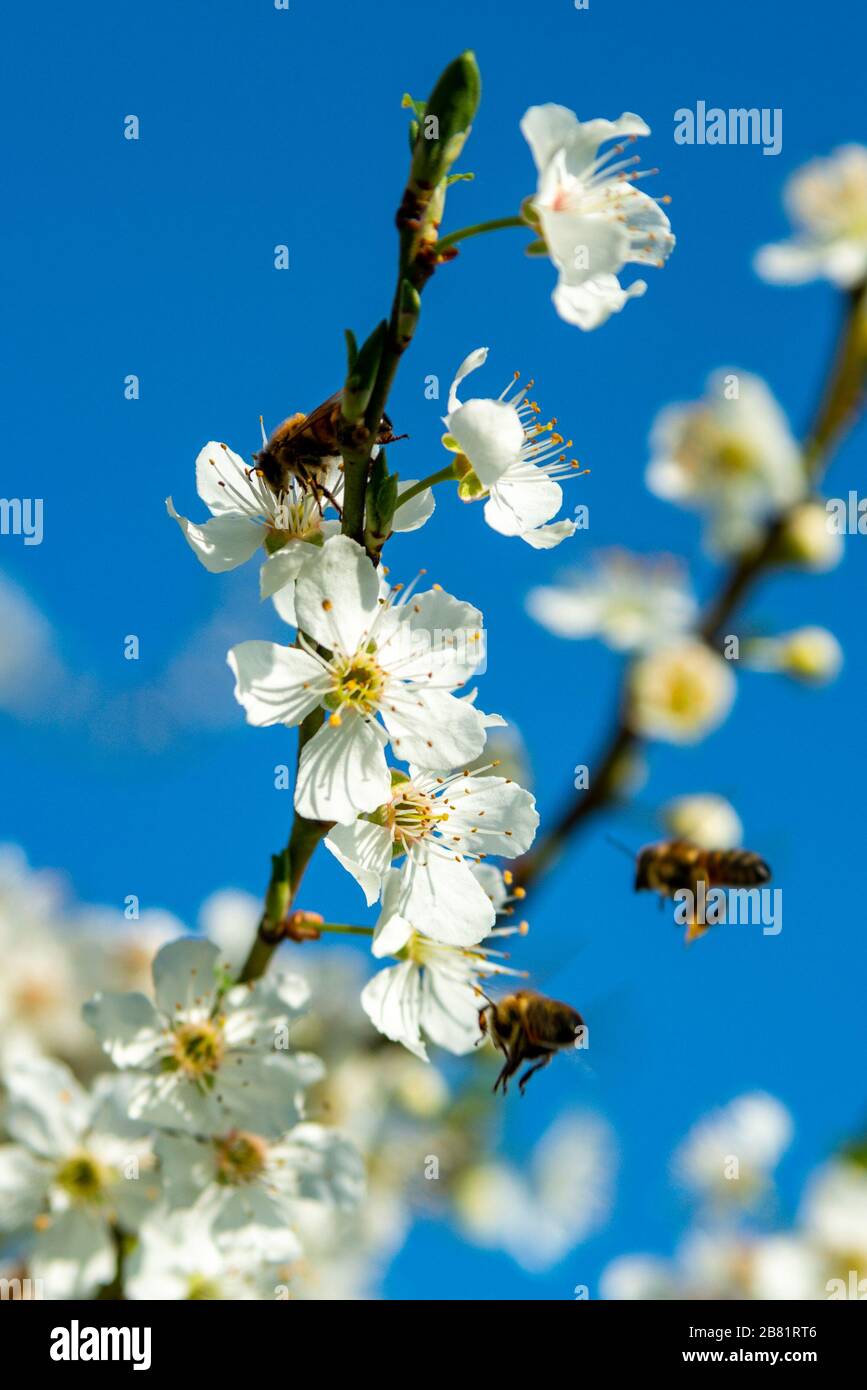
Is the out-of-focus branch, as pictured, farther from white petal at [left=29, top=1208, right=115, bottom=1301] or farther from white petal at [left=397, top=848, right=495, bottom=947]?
white petal at [left=29, top=1208, right=115, bottom=1301]

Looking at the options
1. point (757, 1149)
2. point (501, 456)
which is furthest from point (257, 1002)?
point (757, 1149)

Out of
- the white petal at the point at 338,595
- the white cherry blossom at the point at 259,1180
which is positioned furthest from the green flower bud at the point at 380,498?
the white cherry blossom at the point at 259,1180

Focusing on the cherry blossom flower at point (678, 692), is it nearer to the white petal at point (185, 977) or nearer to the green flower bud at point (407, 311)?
the white petal at point (185, 977)

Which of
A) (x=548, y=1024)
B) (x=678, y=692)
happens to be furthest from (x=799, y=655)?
(x=548, y=1024)

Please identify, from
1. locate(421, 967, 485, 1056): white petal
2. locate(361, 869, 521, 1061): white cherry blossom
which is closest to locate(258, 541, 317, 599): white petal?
locate(361, 869, 521, 1061): white cherry blossom

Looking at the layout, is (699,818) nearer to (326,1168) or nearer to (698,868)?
(698,868)

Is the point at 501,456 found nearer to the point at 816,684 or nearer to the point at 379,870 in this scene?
the point at 379,870
